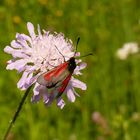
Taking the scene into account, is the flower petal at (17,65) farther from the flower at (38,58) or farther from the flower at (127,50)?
the flower at (127,50)

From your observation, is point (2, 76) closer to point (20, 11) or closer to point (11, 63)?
point (20, 11)

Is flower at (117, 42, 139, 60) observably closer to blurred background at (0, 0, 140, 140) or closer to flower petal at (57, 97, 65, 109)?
blurred background at (0, 0, 140, 140)

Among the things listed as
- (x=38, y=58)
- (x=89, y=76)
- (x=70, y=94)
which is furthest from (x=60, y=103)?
(x=89, y=76)

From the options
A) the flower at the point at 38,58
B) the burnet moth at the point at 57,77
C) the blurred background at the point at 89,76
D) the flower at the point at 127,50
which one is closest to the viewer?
the burnet moth at the point at 57,77

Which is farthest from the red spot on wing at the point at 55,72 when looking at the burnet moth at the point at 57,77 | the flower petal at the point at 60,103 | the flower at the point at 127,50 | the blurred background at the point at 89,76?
the flower at the point at 127,50

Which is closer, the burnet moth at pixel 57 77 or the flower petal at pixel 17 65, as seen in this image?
the burnet moth at pixel 57 77

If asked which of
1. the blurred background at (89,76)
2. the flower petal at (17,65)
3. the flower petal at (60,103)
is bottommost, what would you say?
the flower petal at (60,103)

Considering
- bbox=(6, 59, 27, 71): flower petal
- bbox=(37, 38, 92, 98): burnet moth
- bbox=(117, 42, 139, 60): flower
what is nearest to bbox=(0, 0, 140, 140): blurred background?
bbox=(117, 42, 139, 60): flower

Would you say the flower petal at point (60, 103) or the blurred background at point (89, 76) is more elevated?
the blurred background at point (89, 76)
